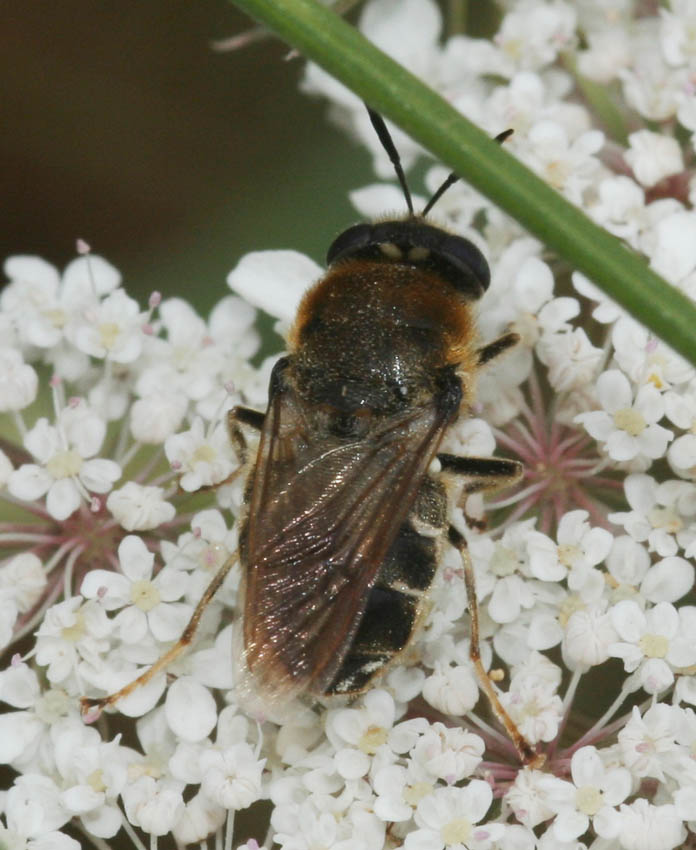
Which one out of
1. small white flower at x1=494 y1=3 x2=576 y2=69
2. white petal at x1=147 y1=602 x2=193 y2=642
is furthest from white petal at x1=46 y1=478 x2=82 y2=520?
small white flower at x1=494 y1=3 x2=576 y2=69

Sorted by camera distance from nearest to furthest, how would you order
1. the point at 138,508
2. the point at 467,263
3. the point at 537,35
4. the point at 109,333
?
the point at 467,263 → the point at 138,508 → the point at 109,333 → the point at 537,35

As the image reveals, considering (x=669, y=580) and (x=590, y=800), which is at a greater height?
(x=669, y=580)

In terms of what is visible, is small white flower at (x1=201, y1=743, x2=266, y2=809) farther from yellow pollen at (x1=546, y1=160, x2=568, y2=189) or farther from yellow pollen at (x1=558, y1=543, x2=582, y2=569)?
yellow pollen at (x1=546, y1=160, x2=568, y2=189)

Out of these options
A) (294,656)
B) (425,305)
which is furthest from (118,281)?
(294,656)

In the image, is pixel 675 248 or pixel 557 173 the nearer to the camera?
pixel 675 248

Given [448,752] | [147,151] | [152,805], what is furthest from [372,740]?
[147,151]

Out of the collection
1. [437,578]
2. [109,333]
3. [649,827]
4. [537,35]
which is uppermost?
[537,35]

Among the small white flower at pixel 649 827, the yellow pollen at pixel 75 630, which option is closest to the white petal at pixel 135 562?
the yellow pollen at pixel 75 630

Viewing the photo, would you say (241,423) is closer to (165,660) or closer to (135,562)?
(135,562)
